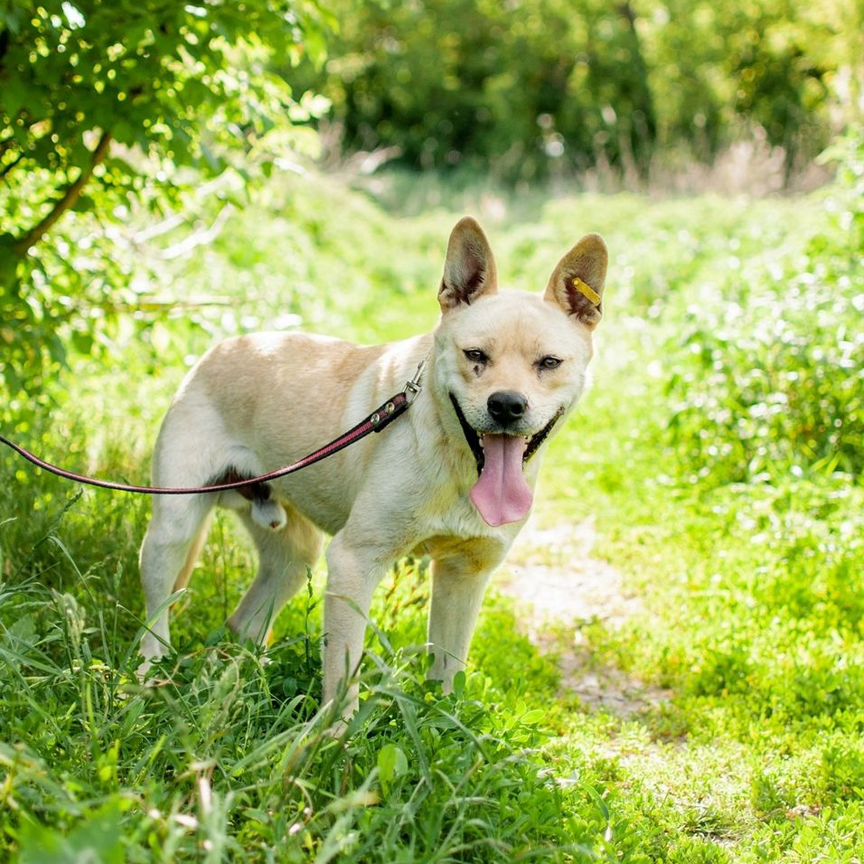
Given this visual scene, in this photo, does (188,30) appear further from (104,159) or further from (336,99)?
(336,99)

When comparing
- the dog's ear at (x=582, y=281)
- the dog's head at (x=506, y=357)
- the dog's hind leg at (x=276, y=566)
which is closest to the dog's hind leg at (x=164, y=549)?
the dog's hind leg at (x=276, y=566)

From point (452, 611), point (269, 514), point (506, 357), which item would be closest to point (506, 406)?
point (506, 357)

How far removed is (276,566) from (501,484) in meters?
1.34

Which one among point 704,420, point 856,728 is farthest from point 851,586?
point 704,420

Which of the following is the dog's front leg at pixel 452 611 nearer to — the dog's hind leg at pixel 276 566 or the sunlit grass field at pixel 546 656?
the sunlit grass field at pixel 546 656

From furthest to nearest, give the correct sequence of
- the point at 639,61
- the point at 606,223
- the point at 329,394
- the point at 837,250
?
the point at 639,61 < the point at 606,223 < the point at 837,250 < the point at 329,394

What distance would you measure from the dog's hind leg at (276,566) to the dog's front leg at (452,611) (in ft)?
2.34

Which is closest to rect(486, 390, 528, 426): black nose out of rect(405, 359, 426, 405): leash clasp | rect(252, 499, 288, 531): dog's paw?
rect(405, 359, 426, 405): leash clasp

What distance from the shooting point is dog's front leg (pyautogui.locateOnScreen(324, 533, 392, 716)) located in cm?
336

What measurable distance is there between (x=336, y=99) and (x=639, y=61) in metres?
7.62

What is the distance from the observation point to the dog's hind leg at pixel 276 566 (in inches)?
167

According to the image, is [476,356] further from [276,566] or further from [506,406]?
[276,566]

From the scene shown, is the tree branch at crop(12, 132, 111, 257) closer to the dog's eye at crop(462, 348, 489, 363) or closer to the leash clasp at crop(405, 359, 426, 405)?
the leash clasp at crop(405, 359, 426, 405)

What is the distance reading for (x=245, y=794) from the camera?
2684 millimetres
